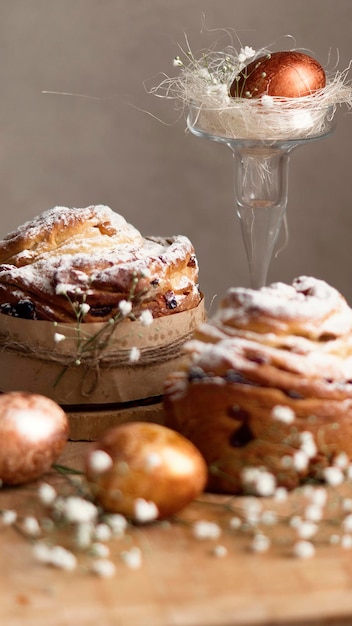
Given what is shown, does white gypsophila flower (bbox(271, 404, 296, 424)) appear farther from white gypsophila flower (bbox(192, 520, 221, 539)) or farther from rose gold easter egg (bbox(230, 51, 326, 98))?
rose gold easter egg (bbox(230, 51, 326, 98))

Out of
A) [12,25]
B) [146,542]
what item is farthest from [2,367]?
[12,25]

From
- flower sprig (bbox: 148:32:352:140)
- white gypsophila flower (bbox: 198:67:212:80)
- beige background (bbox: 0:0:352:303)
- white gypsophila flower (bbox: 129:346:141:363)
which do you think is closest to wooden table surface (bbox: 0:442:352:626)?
white gypsophila flower (bbox: 129:346:141:363)

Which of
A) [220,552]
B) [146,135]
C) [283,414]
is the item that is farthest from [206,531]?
[146,135]

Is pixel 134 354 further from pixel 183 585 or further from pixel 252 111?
pixel 252 111

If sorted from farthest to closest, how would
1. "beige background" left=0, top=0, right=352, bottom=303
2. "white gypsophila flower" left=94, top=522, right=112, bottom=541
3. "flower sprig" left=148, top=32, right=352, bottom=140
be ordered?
"beige background" left=0, top=0, right=352, bottom=303 → "flower sprig" left=148, top=32, right=352, bottom=140 → "white gypsophila flower" left=94, top=522, right=112, bottom=541

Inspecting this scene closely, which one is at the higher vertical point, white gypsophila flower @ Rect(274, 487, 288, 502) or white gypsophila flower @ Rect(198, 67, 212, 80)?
white gypsophila flower @ Rect(198, 67, 212, 80)

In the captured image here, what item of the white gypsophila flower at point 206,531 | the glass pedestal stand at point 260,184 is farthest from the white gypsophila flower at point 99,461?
the glass pedestal stand at point 260,184

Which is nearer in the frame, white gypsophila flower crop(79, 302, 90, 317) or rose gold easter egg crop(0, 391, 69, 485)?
rose gold easter egg crop(0, 391, 69, 485)
